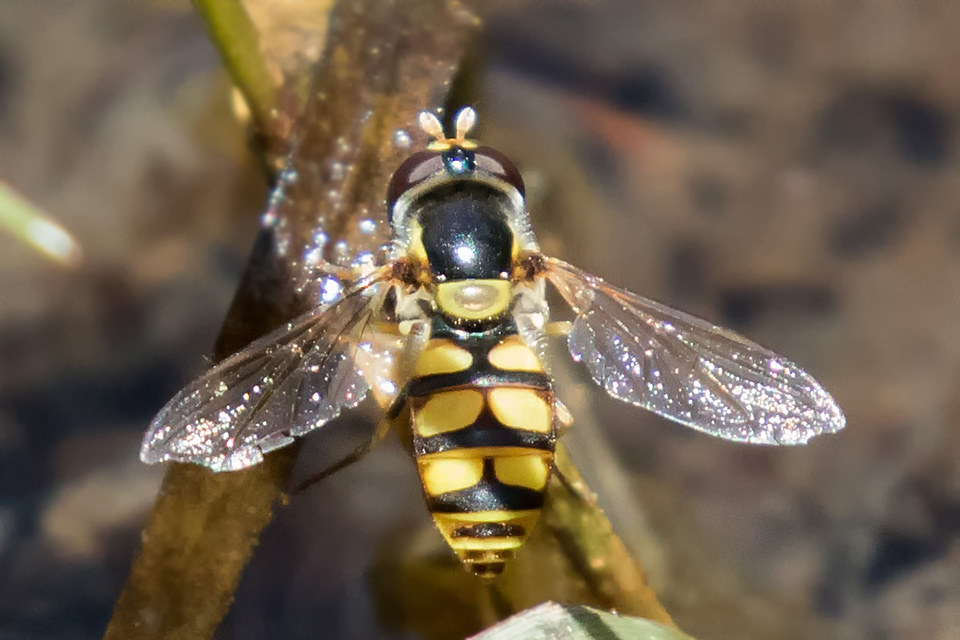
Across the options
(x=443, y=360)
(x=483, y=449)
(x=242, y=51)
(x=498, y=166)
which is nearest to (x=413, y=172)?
(x=498, y=166)

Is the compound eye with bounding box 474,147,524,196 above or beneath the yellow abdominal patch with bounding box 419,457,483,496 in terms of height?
above

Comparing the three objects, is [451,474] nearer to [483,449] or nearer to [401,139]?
[483,449]

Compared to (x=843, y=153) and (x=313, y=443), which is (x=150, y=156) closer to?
(x=313, y=443)

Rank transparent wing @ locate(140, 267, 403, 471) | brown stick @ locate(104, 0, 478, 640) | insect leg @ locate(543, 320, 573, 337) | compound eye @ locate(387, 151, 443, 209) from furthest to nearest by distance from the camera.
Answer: insect leg @ locate(543, 320, 573, 337)
compound eye @ locate(387, 151, 443, 209)
brown stick @ locate(104, 0, 478, 640)
transparent wing @ locate(140, 267, 403, 471)

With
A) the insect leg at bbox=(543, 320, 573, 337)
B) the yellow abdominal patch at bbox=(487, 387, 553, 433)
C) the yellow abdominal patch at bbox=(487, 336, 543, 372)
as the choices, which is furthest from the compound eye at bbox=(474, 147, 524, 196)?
the yellow abdominal patch at bbox=(487, 387, 553, 433)

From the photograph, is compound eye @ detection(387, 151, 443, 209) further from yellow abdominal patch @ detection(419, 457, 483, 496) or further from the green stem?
yellow abdominal patch @ detection(419, 457, 483, 496)

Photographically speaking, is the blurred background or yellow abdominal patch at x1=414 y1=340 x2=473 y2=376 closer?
yellow abdominal patch at x1=414 y1=340 x2=473 y2=376

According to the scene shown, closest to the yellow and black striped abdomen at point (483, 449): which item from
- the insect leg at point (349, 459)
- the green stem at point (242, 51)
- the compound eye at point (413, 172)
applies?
the insect leg at point (349, 459)
